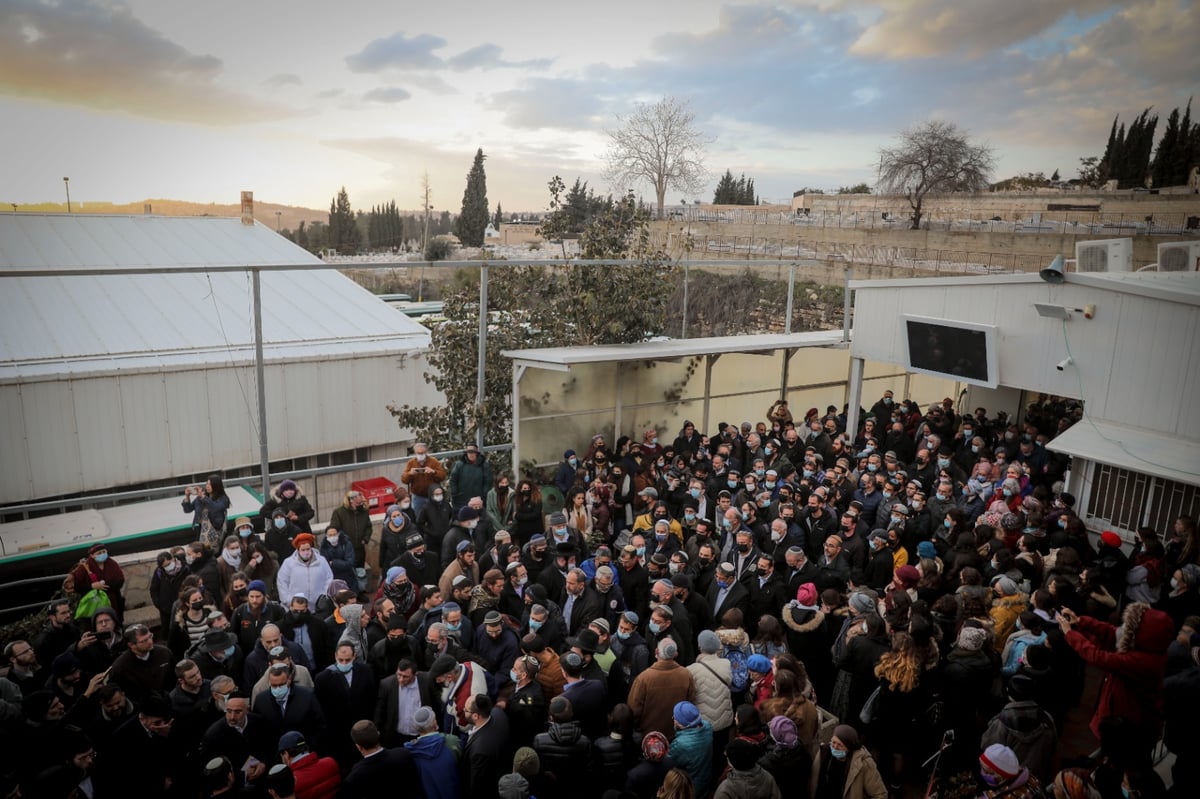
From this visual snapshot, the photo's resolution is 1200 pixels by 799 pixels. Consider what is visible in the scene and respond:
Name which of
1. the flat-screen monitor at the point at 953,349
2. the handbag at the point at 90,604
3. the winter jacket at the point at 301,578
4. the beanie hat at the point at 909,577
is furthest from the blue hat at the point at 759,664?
the flat-screen monitor at the point at 953,349

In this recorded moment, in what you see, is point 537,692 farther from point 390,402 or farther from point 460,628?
point 390,402

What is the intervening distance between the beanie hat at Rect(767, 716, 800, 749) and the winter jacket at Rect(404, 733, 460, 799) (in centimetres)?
209

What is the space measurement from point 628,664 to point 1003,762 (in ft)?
8.67

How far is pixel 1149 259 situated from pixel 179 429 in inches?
1192

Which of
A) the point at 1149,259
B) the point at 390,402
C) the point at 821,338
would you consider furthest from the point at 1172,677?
the point at 1149,259

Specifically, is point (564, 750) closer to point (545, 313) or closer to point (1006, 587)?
point (1006, 587)

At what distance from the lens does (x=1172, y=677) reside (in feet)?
17.7

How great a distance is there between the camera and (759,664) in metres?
5.52

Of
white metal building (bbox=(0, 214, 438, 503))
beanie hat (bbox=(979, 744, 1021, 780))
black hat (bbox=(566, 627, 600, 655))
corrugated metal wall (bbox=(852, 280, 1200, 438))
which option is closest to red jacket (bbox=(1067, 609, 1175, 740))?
beanie hat (bbox=(979, 744, 1021, 780))

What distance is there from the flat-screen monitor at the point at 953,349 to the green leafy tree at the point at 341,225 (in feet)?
207

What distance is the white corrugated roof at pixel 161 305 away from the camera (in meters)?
14.3

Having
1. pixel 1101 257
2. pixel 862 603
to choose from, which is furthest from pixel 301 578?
pixel 1101 257

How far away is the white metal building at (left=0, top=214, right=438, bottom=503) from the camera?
13.4 meters

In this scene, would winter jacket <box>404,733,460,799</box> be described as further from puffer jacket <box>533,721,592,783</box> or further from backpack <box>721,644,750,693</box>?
backpack <box>721,644,750,693</box>
